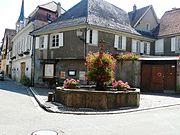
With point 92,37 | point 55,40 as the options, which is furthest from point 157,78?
point 55,40

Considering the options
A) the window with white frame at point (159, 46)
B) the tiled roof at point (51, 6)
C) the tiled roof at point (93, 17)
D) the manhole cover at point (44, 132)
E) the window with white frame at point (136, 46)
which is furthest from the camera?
the tiled roof at point (51, 6)

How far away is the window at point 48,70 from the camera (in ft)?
80.4

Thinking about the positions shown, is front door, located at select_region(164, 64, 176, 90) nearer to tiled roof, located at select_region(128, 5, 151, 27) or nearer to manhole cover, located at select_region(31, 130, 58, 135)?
tiled roof, located at select_region(128, 5, 151, 27)

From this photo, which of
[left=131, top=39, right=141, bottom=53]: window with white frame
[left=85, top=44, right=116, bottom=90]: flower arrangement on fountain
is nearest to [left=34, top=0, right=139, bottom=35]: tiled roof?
[left=131, top=39, right=141, bottom=53]: window with white frame

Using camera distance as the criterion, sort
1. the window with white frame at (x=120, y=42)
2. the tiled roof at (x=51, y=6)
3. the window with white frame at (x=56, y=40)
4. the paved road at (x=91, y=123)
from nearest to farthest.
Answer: the paved road at (x=91, y=123), the window with white frame at (x=56, y=40), the window with white frame at (x=120, y=42), the tiled roof at (x=51, y=6)

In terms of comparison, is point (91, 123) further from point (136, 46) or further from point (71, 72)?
point (136, 46)

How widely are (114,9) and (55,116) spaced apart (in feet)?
68.5

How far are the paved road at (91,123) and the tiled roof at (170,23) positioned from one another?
725 inches

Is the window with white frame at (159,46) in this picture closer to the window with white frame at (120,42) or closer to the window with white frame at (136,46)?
the window with white frame at (136,46)

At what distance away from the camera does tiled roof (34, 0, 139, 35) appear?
23531mm

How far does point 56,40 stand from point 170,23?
1399 cm

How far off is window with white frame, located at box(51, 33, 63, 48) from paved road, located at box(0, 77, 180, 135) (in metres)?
13.0

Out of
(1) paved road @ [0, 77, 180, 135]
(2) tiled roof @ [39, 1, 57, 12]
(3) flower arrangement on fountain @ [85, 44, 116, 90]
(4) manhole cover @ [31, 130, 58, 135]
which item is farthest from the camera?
(2) tiled roof @ [39, 1, 57, 12]

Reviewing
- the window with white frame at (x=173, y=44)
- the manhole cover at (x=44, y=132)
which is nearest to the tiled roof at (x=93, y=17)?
the window with white frame at (x=173, y=44)
